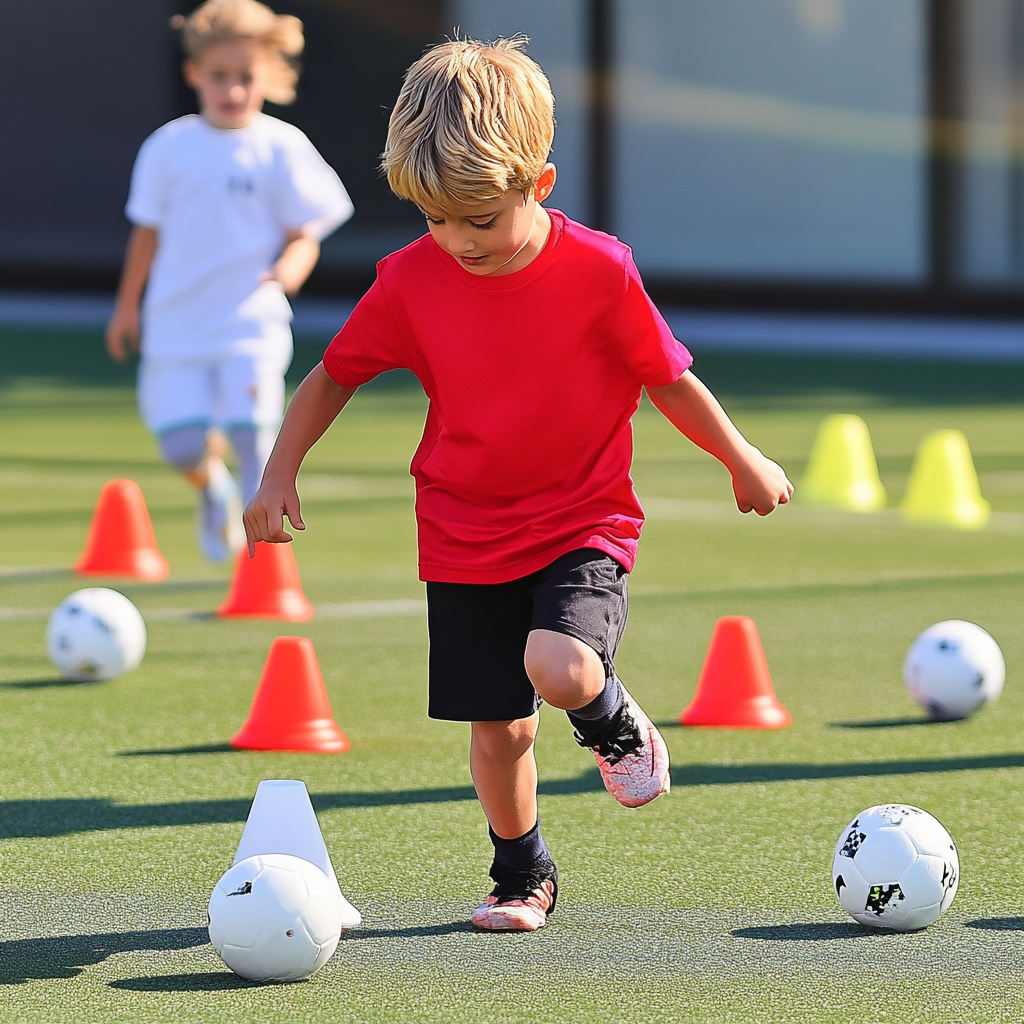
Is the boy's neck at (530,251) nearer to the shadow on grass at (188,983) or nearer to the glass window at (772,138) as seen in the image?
the shadow on grass at (188,983)

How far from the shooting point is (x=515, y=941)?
405 centimetres

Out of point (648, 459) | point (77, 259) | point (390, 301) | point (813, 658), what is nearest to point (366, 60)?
point (77, 259)

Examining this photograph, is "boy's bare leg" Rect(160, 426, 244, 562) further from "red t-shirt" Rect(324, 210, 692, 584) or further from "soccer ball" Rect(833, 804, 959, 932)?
"soccer ball" Rect(833, 804, 959, 932)

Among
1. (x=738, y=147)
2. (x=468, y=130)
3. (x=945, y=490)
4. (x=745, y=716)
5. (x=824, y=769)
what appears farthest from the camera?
(x=738, y=147)

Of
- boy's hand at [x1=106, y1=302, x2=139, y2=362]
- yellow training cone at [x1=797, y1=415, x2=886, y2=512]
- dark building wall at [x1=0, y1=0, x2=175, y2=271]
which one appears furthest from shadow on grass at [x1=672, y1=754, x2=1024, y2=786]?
dark building wall at [x1=0, y1=0, x2=175, y2=271]

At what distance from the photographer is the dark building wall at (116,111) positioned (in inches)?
789

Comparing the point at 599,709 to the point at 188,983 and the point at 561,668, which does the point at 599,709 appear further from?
the point at 188,983

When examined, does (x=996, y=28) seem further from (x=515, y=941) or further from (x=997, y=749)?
(x=515, y=941)

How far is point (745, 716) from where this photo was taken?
5.87 meters

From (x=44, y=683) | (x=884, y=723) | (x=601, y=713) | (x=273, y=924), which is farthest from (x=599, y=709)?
(x=44, y=683)

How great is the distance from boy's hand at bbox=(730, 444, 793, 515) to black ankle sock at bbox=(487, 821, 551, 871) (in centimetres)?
80

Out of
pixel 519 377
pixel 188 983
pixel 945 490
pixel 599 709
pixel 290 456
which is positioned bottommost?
pixel 188 983

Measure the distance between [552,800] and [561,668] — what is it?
1271 millimetres

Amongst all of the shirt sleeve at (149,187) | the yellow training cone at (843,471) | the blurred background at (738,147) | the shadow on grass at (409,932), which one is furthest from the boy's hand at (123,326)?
the blurred background at (738,147)
